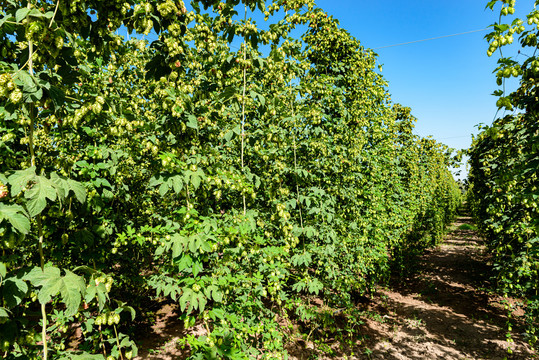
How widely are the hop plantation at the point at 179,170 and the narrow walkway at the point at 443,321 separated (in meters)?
1.22

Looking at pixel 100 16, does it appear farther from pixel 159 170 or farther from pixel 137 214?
pixel 137 214

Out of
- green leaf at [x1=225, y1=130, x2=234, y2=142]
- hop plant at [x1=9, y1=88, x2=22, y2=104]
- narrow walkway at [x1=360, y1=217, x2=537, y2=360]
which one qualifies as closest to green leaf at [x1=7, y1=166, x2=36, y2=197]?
hop plant at [x1=9, y1=88, x2=22, y2=104]

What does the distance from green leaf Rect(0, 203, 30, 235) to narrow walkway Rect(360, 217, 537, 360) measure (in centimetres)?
523

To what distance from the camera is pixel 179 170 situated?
2119mm

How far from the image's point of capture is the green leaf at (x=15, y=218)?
3.73 ft

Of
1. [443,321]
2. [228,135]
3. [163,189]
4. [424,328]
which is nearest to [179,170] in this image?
[163,189]

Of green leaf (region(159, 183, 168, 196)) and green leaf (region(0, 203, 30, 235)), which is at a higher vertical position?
green leaf (region(159, 183, 168, 196))

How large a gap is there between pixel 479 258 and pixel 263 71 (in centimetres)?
1097

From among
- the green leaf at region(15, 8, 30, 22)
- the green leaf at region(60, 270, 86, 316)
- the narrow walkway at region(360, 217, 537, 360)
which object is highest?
the green leaf at region(15, 8, 30, 22)

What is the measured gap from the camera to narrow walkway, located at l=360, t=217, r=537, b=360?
4.91 m

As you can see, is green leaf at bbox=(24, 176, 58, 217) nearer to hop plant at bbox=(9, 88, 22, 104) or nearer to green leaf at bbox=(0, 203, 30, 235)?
green leaf at bbox=(0, 203, 30, 235)

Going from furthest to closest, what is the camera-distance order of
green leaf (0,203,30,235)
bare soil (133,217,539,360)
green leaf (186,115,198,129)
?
bare soil (133,217,539,360) → green leaf (186,115,198,129) → green leaf (0,203,30,235)

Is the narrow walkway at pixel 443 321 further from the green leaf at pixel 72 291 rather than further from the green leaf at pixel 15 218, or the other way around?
the green leaf at pixel 15 218

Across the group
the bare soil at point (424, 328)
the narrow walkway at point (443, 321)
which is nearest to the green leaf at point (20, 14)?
the bare soil at point (424, 328)
